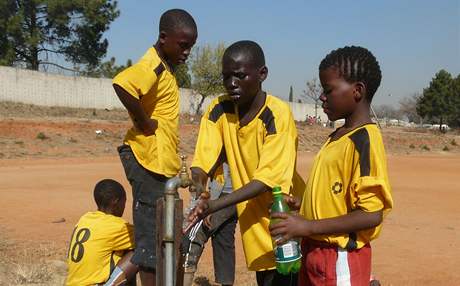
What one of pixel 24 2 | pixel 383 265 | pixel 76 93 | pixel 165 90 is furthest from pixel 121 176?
pixel 24 2

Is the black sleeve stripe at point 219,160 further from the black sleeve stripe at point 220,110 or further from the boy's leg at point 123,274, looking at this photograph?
the boy's leg at point 123,274

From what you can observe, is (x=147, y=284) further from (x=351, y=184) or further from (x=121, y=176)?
(x=121, y=176)

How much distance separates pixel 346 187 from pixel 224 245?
2.42 metres

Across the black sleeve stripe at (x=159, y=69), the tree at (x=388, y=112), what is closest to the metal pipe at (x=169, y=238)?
the black sleeve stripe at (x=159, y=69)

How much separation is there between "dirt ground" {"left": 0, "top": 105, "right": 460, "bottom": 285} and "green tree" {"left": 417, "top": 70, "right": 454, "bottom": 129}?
37.1 metres

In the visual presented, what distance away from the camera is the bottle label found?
8.01ft

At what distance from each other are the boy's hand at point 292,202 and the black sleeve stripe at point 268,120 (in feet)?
1.10

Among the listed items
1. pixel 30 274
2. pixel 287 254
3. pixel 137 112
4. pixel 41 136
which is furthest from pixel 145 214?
pixel 41 136

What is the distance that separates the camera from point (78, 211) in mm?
8562

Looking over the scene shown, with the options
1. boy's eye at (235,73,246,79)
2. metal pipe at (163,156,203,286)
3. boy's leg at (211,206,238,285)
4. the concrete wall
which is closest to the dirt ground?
boy's leg at (211,206,238,285)

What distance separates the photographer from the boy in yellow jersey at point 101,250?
3.89 m

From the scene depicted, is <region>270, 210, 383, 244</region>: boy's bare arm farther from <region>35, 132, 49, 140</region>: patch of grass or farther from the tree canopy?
the tree canopy

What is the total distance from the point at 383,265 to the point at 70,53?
3296 centimetres

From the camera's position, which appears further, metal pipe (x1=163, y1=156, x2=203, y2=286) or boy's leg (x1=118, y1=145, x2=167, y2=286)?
boy's leg (x1=118, y1=145, x2=167, y2=286)
